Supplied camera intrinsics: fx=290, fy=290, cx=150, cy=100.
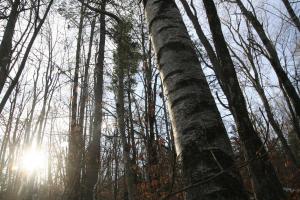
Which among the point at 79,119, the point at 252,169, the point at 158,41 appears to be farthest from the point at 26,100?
the point at 158,41

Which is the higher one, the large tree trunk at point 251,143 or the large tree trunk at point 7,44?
the large tree trunk at point 7,44

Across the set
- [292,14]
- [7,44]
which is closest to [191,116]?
[7,44]

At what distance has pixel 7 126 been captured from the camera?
716 inches

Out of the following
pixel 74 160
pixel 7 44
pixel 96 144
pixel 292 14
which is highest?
pixel 292 14

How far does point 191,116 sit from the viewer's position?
115 cm

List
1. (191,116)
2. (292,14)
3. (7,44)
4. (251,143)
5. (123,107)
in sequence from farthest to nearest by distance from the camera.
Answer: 1. (292,14)
2. (123,107)
3. (7,44)
4. (251,143)
5. (191,116)

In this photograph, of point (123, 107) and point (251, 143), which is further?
point (123, 107)

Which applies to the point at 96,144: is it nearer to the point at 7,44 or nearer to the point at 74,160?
the point at 74,160

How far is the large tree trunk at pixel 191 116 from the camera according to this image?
0.97 m

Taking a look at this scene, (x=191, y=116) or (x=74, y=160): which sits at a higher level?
(x=74, y=160)

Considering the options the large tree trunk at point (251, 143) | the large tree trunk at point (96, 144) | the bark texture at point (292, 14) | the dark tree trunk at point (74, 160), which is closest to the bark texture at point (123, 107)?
the large tree trunk at point (96, 144)

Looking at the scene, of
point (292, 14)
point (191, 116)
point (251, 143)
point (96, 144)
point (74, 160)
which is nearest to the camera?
point (191, 116)

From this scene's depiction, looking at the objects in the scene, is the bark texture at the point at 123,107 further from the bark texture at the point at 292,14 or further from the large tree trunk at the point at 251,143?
the bark texture at the point at 292,14

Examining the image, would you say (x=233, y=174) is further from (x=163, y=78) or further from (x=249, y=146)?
(x=249, y=146)
